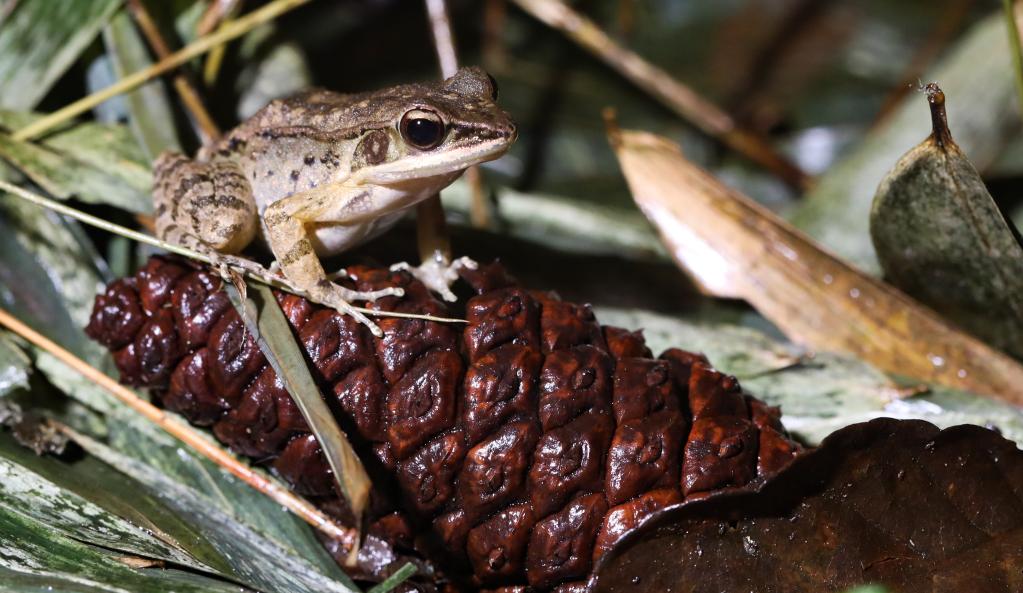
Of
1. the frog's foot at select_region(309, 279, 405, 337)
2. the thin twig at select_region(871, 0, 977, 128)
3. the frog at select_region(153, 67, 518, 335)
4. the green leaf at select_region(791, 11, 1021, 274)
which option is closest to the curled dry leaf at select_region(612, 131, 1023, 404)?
the green leaf at select_region(791, 11, 1021, 274)

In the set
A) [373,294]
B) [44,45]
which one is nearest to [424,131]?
[373,294]

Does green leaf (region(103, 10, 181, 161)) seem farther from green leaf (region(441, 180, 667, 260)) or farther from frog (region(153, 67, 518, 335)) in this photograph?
green leaf (region(441, 180, 667, 260))

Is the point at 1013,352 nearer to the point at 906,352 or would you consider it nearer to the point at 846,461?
the point at 906,352

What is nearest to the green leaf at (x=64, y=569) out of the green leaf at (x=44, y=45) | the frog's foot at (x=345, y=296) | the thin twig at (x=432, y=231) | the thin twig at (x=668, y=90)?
the frog's foot at (x=345, y=296)

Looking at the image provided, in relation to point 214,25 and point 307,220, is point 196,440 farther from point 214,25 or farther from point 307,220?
point 214,25

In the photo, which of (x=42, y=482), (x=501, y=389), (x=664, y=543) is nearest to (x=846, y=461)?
(x=664, y=543)

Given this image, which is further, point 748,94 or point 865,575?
point 748,94
